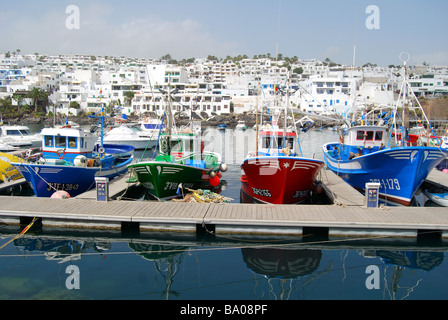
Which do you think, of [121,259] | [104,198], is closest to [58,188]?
[104,198]

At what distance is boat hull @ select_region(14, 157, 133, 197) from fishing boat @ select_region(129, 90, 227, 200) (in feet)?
6.66

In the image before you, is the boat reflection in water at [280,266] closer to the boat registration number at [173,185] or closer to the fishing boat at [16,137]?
the boat registration number at [173,185]

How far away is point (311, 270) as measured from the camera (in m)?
9.90

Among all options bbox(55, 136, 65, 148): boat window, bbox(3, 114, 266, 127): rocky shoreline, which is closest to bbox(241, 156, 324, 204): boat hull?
bbox(55, 136, 65, 148): boat window

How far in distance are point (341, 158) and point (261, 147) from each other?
19.8ft

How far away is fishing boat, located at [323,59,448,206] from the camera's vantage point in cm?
1451

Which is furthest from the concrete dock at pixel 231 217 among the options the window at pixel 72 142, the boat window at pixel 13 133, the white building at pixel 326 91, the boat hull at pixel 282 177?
the white building at pixel 326 91

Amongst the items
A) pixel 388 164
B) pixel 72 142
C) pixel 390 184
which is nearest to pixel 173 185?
pixel 72 142

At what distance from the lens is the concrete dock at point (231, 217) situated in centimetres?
1138

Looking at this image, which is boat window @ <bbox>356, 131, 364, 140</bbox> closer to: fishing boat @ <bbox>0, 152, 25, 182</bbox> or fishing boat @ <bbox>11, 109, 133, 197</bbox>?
fishing boat @ <bbox>11, 109, 133, 197</bbox>

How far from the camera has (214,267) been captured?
10.0m

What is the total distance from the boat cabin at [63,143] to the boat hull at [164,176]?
12.6ft

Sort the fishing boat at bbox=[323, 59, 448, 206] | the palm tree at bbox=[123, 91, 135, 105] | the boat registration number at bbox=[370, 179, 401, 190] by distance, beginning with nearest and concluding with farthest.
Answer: the fishing boat at bbox=[323, 59, 448, 206]
the boat registration number at bbox=[370, 179, 401, 190]
the palm tree at bbox=[123, 91, 135, 105]
